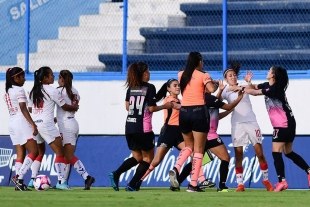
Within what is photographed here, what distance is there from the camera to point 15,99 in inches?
594

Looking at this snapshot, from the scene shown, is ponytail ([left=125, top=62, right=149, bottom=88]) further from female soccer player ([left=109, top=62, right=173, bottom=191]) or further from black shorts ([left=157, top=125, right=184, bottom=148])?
black shorts ([left=157, top=125, right=184, bottom=148])

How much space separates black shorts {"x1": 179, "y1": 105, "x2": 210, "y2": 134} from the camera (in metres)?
13.3

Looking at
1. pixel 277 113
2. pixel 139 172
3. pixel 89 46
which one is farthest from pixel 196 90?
pixel 89 46

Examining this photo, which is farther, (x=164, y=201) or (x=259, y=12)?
(x=259, y=12)

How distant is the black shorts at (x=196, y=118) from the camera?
13.3 meters

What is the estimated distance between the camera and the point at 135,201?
437 inches

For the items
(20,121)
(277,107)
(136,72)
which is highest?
(136,72)

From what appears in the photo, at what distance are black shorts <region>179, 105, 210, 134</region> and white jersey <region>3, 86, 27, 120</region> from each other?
299 centimetres

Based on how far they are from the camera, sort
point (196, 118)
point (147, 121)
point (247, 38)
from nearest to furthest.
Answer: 1. point (196, 118)
2. point (147, 121)
3. point (247, 38)

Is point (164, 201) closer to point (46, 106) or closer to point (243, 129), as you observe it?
point (243, 129)

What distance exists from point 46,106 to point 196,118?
10.1 ft

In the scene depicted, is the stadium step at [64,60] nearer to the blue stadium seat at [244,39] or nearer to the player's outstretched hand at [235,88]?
the blue stadium seat at [244,39]

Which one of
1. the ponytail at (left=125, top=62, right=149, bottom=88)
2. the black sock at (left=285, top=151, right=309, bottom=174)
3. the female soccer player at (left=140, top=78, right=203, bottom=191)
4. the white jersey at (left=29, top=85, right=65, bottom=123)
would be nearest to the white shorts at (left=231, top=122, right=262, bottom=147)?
the black sock at (left=285, top=151, right=309, bottom=174)

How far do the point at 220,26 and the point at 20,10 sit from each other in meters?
4.41
